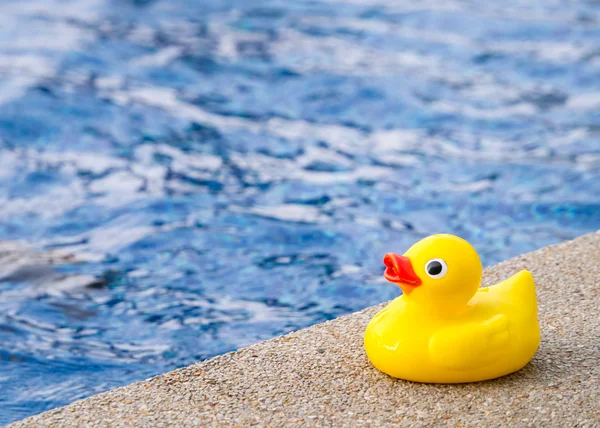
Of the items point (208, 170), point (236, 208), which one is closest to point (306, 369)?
point (236, 208)

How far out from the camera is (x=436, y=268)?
239 cm

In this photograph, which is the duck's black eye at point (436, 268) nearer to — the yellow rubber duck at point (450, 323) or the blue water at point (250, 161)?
the yellow rubber duck at point (450, 323)

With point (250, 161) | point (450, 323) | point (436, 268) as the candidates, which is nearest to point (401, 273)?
point (436, 268)

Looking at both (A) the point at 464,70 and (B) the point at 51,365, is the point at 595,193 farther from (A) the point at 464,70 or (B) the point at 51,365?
(B) the point at 51,365

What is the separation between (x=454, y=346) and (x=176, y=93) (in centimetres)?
565

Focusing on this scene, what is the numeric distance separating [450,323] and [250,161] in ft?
12.8

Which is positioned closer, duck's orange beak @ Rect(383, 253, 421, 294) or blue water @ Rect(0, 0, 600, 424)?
duck's orange beak @ Rect(383, 253, 421, 294)

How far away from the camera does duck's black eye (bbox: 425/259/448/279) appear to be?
2383 millimetres

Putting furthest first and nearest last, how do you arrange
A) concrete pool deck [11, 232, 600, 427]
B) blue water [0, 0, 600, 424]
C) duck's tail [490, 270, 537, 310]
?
1. blue water [0, 0, 600, 424]
2. duck's tail [490, 270, 537, 310]
3. concrete pool deck [11, 232, 600, 427]

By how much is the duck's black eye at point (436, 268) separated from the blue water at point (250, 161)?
5.72 feet

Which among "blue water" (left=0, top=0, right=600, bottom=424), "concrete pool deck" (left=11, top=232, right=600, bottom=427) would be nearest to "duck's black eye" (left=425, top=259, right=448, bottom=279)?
"concrete pool deck" (left=11, top=232, right=600, bottom=427)

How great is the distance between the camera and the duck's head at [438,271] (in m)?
2.39

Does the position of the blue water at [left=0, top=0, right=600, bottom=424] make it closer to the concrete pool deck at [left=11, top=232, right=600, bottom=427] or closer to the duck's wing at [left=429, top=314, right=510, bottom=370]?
the concrete pool deck at [left=11, top=232, right=600, bottom=427]

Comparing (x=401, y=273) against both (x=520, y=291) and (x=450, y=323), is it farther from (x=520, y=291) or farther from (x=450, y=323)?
(x=520, y=291)
